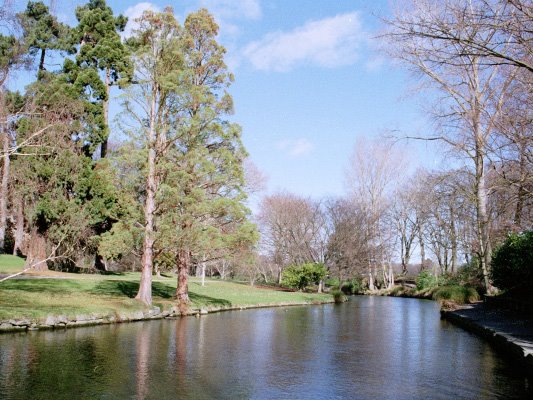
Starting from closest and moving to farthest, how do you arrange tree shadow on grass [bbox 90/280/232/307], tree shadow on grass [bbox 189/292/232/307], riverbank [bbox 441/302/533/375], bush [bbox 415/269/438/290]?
riverbank [bbox 441/302/533/375]
tree shadow on grass [bbox 90/280/232/307]
tree shadow on grass [bbox 189/292/232/307]
bush [bbox 415/269/438/290]

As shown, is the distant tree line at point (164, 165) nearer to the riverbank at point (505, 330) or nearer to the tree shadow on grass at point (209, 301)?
the tree shadow on grass at point (209, 301)

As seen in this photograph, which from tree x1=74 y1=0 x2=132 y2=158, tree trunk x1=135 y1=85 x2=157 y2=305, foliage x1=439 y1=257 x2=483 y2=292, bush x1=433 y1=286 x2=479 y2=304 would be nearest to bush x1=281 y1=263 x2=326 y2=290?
foliage x1=439 y1=257 x2=483 y2=292

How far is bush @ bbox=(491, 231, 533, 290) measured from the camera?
50.9 feet

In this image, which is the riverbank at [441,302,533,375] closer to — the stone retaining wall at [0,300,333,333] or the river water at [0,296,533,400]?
the river water at [0,296,533,400]

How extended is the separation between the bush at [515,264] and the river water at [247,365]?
3128 millimetres

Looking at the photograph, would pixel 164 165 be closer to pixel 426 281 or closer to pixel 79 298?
pixel 79 298

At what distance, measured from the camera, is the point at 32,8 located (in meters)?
28.1

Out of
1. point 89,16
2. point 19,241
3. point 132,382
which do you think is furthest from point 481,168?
point 19,241

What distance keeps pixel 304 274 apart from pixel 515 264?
73.5 ft

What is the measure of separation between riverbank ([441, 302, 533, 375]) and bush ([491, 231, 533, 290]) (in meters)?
1.19

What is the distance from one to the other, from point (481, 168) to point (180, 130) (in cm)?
1381

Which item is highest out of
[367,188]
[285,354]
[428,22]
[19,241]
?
[367,188]

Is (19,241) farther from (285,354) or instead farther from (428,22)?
(428,22)

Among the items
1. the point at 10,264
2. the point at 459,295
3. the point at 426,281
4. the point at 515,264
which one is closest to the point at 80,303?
the point at 10,264
